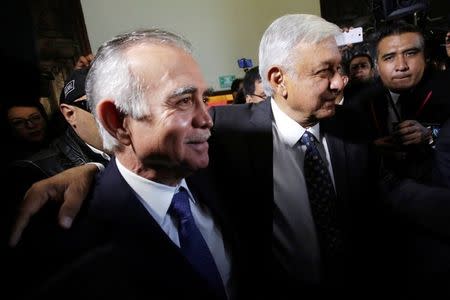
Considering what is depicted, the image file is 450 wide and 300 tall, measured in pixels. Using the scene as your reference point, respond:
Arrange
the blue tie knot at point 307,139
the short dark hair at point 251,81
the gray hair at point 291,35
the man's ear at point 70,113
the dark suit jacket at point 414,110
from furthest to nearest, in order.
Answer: the short dark hair at point 251,81, the dark suit jacket at point 414,110, the man's ear at point 70,113, the blue tie knot at point 307,139, the gray hair at point 291,35

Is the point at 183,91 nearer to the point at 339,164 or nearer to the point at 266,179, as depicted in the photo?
the point at 266,179

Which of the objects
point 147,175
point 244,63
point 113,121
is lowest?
point 147,175

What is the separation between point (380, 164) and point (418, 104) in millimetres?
646

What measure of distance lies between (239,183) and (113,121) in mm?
585

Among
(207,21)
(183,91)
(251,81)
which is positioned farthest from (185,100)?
(207,21)

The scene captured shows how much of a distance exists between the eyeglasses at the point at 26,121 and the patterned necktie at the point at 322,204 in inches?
61.9

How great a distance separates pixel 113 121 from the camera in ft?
2.77

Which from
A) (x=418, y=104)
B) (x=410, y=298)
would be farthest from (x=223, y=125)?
(x=418, y=104)

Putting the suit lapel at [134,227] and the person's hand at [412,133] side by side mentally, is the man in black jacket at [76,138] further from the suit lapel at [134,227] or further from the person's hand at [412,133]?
the person's hand at [412,133]

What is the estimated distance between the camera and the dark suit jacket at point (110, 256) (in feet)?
1.91

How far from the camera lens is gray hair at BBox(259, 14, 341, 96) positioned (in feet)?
3.88

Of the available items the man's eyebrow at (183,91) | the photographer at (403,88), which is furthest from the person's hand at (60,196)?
the photographer at (403,88)

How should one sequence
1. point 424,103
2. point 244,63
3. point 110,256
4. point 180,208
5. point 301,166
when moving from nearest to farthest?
1. point 110,256
2. point 180,208
3. point 301,166
4. point 424,103
5. point 244,63

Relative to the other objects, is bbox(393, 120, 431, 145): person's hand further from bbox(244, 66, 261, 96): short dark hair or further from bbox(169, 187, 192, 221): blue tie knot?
bbox(244, 66, 261, 96): short dark hair
